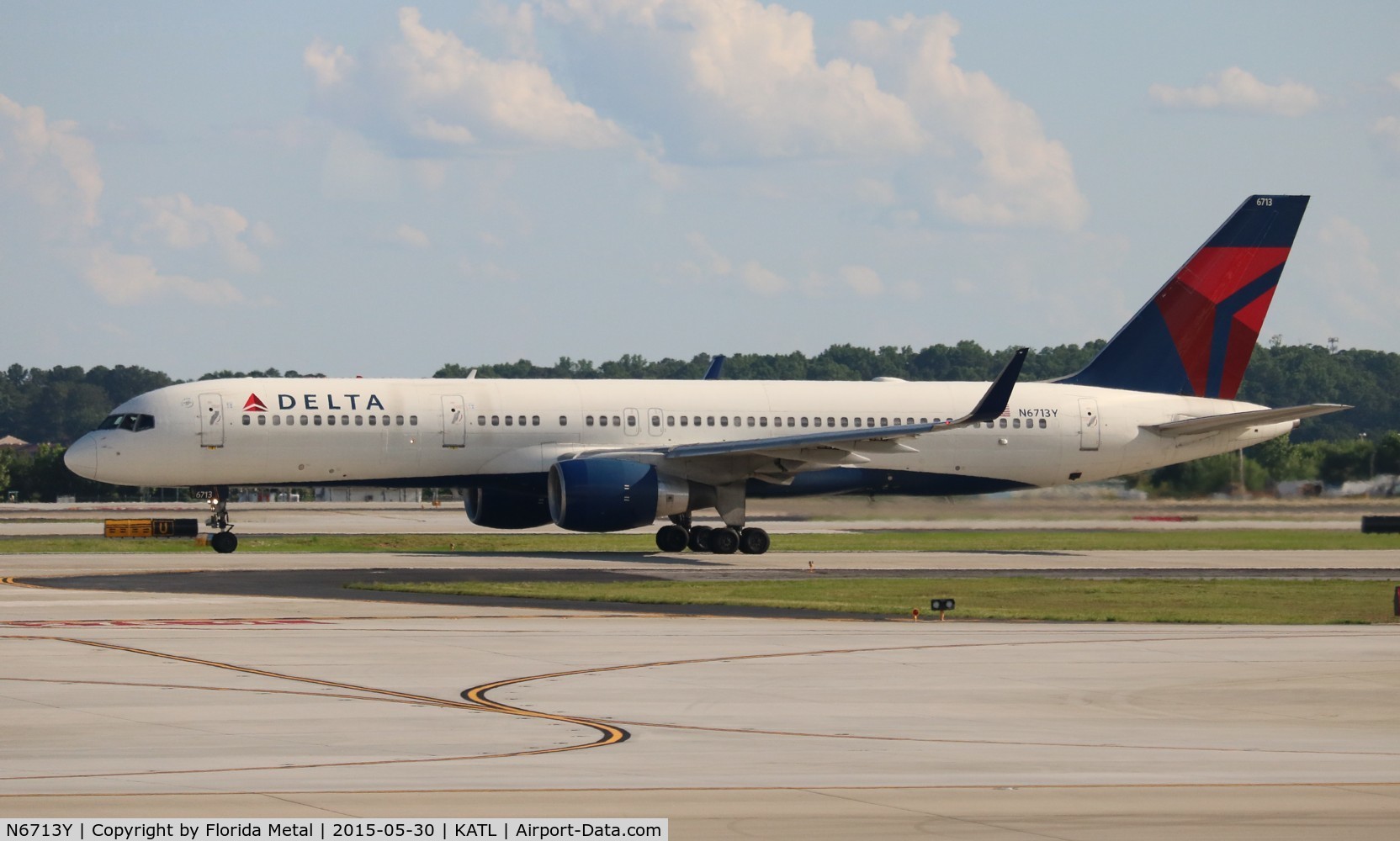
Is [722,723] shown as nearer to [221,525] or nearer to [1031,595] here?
[1031,595]

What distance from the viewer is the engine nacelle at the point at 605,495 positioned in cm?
4166

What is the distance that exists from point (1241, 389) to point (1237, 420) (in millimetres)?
69074

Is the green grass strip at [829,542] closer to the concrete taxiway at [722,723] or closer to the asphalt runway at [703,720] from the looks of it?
the asphalt runway at [703,720]

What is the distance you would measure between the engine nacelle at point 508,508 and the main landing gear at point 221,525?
6267mm

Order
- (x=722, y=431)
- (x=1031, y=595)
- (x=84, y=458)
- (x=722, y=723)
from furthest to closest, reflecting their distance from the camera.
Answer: (x=722, y=431)
(x=84, y=458)
(x=1031, y=595)
(x=722, y=723)

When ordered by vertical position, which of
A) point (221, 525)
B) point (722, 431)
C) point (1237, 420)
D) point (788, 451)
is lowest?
point (221, 525)

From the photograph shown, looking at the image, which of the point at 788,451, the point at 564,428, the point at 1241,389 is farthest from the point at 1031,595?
the point at 1241,389

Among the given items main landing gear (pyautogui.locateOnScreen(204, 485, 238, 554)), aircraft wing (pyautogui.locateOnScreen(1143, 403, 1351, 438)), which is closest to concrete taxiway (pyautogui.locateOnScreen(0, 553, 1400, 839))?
main landing gear (pyautogui.locateOnScreen(204, 485, 238, 554))

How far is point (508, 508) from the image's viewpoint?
4672 centimetres

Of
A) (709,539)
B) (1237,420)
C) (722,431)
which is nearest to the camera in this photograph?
(709,539)

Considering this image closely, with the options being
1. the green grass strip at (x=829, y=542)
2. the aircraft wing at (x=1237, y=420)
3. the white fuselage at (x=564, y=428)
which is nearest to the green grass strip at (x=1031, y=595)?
the white fuselage at (x=564, y=428)

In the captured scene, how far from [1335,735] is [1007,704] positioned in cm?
339

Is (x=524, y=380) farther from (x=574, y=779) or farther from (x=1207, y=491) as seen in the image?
(x=574, y=779)

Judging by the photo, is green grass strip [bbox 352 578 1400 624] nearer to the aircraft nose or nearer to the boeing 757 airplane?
the boeing 757 airplane
